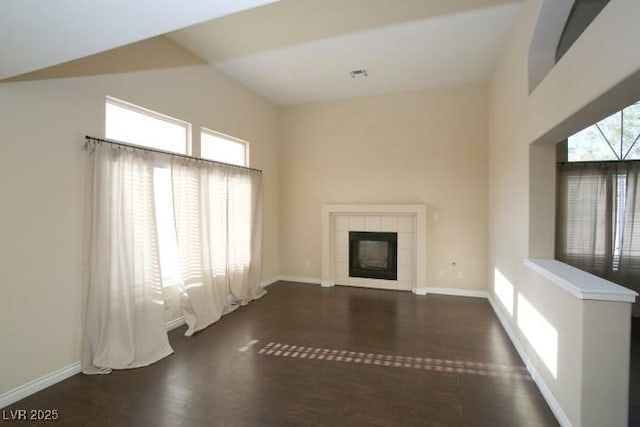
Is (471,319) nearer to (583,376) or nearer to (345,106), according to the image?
(583,376)

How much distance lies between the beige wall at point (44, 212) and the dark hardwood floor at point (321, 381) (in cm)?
38

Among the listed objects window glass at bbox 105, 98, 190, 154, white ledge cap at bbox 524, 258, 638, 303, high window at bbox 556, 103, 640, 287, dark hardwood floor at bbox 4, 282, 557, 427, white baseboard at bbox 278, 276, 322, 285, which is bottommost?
dark hardwood floor at bbox 4, 282, 557, 427

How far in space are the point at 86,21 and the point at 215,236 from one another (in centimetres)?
289

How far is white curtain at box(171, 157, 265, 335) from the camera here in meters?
3.57

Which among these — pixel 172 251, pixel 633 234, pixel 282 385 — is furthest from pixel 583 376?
pixel 172 251

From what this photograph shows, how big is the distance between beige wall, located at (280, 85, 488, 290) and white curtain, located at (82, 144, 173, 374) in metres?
3.15

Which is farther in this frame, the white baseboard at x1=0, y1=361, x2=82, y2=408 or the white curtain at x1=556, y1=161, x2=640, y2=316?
the white curtain at x1=556, y1=161, x2=640, y2=316

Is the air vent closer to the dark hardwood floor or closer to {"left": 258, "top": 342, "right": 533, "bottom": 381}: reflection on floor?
the dark hardwood floor

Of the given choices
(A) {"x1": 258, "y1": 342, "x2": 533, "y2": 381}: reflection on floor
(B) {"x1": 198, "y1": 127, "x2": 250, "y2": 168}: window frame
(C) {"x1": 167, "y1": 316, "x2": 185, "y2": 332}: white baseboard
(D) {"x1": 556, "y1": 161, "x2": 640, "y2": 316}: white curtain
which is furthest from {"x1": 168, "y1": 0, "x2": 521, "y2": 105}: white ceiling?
(A) {"x1": 258, "y1": 342, "x2": 533, "y2": 381}: reflection on floor

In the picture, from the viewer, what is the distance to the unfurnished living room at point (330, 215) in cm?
195

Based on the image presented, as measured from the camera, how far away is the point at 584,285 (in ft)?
6.10

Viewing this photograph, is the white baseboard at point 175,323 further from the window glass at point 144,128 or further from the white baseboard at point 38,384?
the window glass at point 144,128

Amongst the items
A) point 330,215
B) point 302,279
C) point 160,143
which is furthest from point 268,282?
point 160,143

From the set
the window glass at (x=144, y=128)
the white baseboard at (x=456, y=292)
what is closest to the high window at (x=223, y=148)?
the window glass at (x=144, y=128)
